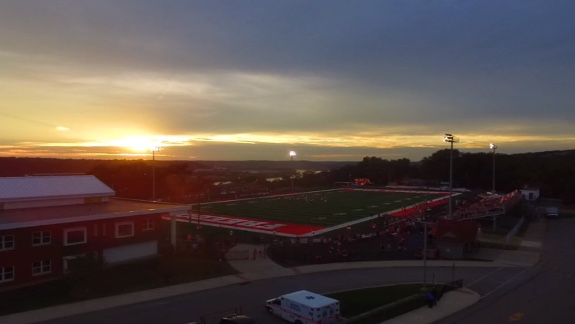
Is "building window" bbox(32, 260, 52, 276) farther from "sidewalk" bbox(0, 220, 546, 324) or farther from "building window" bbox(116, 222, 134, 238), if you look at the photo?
"sidewalk" bbox(0, 220, 546, 324)

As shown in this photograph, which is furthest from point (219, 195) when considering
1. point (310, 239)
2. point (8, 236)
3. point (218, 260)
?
point (8, 236)

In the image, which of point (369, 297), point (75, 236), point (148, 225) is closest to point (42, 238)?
point (75, 236)

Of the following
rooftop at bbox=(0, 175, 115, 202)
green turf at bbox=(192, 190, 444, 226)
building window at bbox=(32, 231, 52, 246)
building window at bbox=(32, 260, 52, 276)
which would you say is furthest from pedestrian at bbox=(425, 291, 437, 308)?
green turf at bbox=(192, 190, 444, 226)

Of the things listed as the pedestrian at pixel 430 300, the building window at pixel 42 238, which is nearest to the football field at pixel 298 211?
the building window at pixel 42 238

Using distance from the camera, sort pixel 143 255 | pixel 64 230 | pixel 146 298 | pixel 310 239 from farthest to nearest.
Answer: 1. pixel 310 239
2. pixel 143 255
3. pixel 64 230
4. pixel 146 298

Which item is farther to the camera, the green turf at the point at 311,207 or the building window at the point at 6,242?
the green turf at the point at 311,207

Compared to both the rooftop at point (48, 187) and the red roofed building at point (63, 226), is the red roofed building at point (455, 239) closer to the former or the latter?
the red roofed building at point (63, 226)

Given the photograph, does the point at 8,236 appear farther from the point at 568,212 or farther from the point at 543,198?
the point at 543,198
